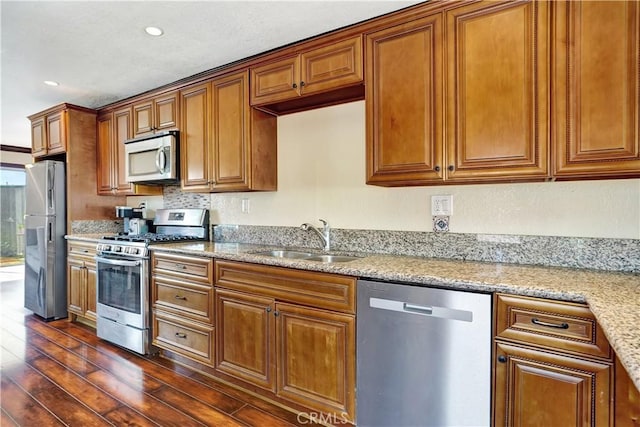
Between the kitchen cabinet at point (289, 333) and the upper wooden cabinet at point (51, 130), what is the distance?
274 cm

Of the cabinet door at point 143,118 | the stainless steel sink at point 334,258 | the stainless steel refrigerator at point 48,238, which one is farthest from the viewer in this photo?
the stainless steel refrigerator at point 48,238

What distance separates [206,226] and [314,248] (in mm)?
1186

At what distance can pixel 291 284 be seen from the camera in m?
1.98

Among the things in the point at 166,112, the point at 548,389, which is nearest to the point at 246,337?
the point at 548,389

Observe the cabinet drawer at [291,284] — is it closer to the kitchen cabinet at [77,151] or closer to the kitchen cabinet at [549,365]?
the kitchen cabinet at [549,365]

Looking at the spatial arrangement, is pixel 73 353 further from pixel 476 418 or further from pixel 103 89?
pixel 476 418

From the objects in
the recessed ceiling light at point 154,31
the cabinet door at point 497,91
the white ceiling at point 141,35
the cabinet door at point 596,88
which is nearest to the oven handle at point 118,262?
the white ceiling at point 141,35

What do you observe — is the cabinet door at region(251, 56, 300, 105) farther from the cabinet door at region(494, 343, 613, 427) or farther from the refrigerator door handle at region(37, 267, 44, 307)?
the refrigerator door handle at region(37, 267, 44, 307)

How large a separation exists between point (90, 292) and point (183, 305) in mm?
1519

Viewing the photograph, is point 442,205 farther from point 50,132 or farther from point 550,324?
point 50,132

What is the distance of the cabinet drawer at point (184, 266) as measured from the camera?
2.39 metres

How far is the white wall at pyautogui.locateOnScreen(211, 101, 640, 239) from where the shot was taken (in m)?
1.75

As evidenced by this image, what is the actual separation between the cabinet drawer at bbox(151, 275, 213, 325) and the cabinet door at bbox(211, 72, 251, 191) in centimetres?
79

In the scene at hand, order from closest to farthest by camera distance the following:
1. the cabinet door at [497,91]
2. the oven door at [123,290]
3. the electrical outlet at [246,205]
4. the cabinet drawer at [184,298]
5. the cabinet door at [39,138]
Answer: the cabinet door at [497,91]
the cabinet drawer at [184,298]
the oven door at [123,290]
the electrical outlet at [246,205]
the cabinet door at [39,138]
